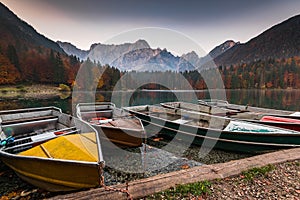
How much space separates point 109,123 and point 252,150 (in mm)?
6505

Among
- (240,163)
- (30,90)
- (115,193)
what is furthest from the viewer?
(30,90)

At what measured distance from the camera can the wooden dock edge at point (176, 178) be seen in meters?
3.53

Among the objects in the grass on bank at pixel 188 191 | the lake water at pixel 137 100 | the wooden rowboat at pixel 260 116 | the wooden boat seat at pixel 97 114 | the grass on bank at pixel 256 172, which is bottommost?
the lake water at pixel 137 100

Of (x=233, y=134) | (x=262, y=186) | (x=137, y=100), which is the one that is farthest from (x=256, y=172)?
(x=137, y=100)

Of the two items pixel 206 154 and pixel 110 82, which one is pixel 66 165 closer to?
pixel 206 154

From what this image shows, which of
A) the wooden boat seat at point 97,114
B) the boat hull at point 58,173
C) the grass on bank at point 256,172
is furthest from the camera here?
the wooden boat seat at point 97,114

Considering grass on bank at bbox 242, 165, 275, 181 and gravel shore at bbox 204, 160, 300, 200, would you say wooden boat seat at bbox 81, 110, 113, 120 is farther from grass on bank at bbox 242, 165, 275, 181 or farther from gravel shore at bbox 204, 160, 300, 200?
grass on bank at bbox 242, 165, 275, 181

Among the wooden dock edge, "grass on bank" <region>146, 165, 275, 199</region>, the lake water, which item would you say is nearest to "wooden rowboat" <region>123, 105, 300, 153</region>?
the wooden dock edge

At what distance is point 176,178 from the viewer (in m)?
4.08

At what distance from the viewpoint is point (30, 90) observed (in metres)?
61.7

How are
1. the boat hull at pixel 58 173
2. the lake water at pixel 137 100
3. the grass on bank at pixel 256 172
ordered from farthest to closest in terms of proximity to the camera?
the lake water at pixel 137 100 → the grass on bank at pixel 256 172 → the boat hull at pixel 58 173

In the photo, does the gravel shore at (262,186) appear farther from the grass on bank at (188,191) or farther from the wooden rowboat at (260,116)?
the wooden rowboat at (260,116)

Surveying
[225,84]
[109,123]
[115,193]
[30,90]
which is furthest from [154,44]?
[225,84]

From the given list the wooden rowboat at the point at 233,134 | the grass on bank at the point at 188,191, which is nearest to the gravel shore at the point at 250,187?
the grass on bank at the point at 188,191
